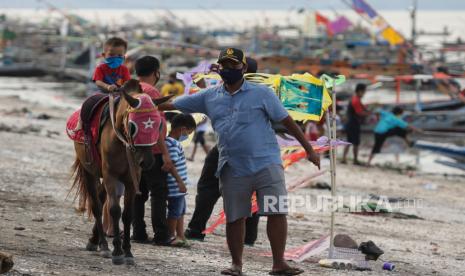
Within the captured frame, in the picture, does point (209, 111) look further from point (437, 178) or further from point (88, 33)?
point (88, 33)

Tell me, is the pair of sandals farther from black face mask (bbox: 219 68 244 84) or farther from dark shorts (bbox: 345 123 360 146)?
dark shorts (bbox: 345 123 360 146)

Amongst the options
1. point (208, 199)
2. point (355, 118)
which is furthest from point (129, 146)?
point (355, 118)

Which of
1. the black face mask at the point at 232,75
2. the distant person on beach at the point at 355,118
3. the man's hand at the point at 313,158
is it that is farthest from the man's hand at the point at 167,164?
the distant person on beach at the point at 355,118

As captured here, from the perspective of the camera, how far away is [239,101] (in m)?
7.79

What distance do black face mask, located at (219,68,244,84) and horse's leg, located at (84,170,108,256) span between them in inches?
73.1

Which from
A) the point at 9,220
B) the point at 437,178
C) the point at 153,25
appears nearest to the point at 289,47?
the point at 153,25

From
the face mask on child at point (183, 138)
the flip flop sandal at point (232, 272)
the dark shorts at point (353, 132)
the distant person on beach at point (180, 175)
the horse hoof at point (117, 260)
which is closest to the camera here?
the flip flop sandal at point (232, 272)

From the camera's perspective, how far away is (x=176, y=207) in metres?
9.69

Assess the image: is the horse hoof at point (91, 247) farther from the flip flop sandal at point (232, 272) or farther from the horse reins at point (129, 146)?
the flip flop sandal at point (232, 272)

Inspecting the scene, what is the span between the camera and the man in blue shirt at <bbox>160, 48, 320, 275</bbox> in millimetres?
7777

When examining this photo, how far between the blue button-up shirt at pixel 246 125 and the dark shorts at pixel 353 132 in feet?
47.7

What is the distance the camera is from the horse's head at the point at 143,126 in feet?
25.9

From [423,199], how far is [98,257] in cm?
869

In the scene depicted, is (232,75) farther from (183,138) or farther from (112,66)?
(183,138)
